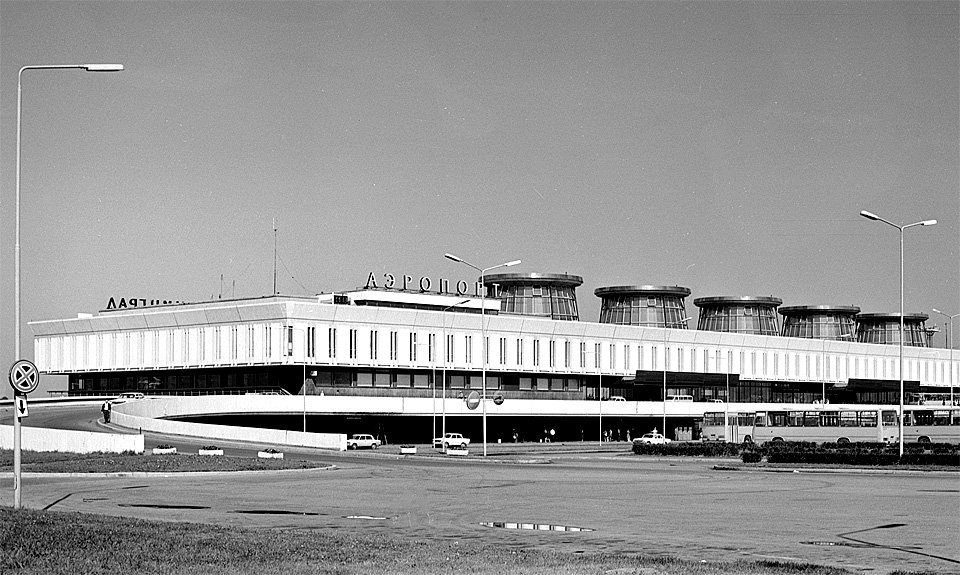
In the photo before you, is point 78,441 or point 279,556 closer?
point 279,556

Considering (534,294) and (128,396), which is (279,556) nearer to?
(128,396)

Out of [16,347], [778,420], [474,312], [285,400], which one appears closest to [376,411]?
[285,400]

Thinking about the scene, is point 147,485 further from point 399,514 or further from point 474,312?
point 474,312

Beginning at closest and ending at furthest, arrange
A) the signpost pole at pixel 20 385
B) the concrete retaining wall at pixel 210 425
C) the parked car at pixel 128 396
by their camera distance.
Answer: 1. the signpost pole at pixel 20 385
2. the concrete retaining wall at pixel 210 425
3. the parked car at pixel 128 396

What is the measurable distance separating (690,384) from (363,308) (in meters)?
45.6

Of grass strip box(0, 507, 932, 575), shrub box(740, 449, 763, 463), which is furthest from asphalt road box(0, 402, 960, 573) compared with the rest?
shrub box(740, 449, 763, 463)

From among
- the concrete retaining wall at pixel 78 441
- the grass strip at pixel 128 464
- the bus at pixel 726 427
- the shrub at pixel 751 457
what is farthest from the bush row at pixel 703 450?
the bus at pixel 726 427

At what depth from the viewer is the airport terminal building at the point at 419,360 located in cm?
11588

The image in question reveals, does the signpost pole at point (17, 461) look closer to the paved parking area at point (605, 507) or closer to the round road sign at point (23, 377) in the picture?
the round road sign at point (23, 377)

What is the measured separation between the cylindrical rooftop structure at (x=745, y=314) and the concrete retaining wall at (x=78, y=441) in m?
132

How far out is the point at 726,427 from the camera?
112 meters

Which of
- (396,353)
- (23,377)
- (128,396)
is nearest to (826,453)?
(23,377)

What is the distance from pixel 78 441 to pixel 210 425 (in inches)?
975

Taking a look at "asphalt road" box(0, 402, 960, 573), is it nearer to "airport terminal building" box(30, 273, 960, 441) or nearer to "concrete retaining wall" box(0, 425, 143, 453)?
"concrete retaining wall" box(0, 425, 143, 453)
